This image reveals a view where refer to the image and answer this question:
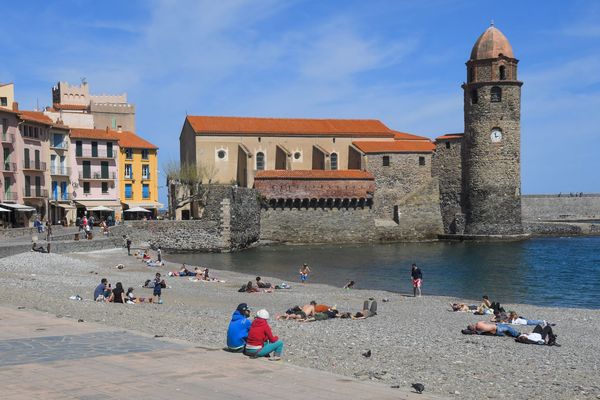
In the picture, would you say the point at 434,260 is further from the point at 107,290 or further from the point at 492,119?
the point at 107,290

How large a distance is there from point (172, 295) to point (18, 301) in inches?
289

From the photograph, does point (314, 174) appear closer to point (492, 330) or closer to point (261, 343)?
point (492, 330)

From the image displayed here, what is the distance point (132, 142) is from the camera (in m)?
56.6

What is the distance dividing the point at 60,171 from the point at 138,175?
8503mm

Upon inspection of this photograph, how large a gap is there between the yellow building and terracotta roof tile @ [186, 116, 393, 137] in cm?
449

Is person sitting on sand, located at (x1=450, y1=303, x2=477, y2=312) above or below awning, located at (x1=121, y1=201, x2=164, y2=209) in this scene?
below

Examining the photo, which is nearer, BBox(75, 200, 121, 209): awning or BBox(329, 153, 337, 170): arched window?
BBox(75, 200, 121, 209): awning

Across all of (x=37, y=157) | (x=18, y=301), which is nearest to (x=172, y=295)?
(x=18, y=301)

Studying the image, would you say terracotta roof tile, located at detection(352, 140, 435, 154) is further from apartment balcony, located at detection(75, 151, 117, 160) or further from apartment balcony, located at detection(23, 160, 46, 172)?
apartment balcony, located at detection(23, 160, 46, 172)

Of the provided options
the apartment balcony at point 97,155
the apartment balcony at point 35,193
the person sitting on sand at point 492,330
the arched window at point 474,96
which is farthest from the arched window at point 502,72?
the person sitting on sand at point 492,330

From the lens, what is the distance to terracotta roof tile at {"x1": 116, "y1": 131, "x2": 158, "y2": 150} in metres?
55.6

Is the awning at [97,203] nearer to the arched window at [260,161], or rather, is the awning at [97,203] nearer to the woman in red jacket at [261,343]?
the arched window at [260,161]

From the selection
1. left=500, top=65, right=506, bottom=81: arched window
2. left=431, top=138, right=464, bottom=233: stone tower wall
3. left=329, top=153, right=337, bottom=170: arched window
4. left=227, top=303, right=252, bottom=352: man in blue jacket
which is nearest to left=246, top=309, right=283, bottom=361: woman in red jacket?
left=227, top=303, right=252, bottom=352: man in blue jacket

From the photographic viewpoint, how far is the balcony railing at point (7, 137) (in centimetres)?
4122
